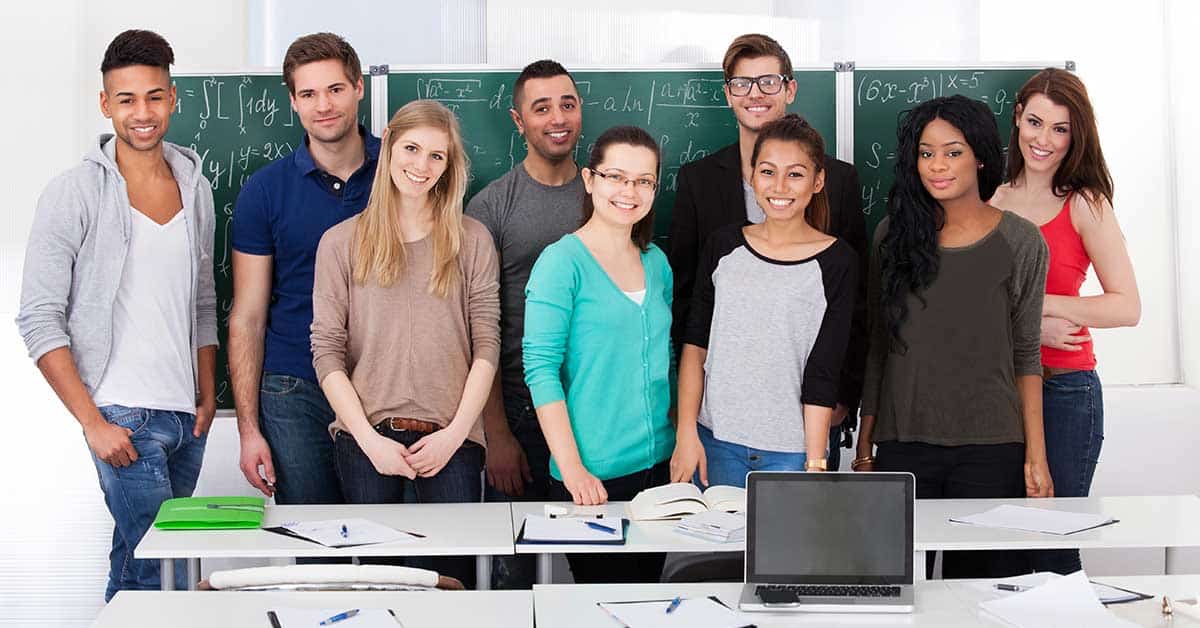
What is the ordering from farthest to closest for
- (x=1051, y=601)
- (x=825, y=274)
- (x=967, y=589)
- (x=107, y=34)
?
(x=107, y=34) < (x=825, y=274) < (x=967, y=589) < (x=1051, y=601)

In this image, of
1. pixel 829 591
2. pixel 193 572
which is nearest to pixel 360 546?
pixel 193 572

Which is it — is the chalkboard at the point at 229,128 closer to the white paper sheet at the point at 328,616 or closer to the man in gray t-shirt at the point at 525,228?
the man in gray t-shirt at the point at 525,228

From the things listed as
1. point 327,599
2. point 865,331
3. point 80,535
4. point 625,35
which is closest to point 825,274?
point 865,331

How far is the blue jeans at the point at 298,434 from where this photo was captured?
3494mm

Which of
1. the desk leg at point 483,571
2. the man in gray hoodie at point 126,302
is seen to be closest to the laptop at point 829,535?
the desk leg at point 483,571

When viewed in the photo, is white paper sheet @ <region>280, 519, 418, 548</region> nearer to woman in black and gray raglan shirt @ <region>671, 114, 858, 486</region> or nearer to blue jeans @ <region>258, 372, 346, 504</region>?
blue jeans @ <region>258, 372, 346, 504</region>

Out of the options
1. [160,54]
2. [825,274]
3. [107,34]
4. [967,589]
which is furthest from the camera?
[107,34]

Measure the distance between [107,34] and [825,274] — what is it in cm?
339

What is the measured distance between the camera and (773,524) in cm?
228

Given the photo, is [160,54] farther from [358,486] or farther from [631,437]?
[631,437]

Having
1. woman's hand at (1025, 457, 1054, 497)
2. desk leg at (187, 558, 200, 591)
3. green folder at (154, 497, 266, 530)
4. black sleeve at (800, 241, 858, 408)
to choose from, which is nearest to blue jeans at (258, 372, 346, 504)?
green folder at (154, 497, 266, 530)

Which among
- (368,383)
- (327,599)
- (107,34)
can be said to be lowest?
(327,599)

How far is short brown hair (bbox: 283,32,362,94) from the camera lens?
353 cm

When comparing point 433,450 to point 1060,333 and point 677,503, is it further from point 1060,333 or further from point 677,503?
point 1060,333
